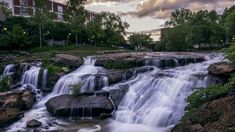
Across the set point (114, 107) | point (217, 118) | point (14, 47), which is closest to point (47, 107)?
point (114, 107)

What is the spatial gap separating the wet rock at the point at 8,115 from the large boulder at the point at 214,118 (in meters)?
10.5

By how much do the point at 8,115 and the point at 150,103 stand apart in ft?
26.5

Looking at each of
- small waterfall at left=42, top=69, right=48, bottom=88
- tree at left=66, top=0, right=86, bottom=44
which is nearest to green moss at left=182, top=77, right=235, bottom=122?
small waterfall at left=42, top=69, right=48, bottom=88

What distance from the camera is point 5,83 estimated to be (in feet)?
97.1

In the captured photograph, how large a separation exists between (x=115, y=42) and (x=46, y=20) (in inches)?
627

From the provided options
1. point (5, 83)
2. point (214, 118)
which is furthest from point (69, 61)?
point (214, 118)

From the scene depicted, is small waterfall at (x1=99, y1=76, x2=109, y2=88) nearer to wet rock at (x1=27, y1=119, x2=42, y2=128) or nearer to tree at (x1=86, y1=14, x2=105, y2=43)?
wet rock at (x1=27, y1=119, x2=42, y2=128)

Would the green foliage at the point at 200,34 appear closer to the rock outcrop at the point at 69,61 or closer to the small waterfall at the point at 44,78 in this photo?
the rock outcrop at the point at 69,61

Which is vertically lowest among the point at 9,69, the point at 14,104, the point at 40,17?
the point at 14,104

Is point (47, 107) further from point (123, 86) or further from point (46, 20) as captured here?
point (46, 20)

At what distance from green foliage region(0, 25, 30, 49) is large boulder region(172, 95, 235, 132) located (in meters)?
42.4

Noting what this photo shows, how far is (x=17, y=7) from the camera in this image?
8225 centimetres

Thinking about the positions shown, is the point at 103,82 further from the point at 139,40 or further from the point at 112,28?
the point at 139,40

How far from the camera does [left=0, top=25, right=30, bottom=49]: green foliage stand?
52156 millimetres
